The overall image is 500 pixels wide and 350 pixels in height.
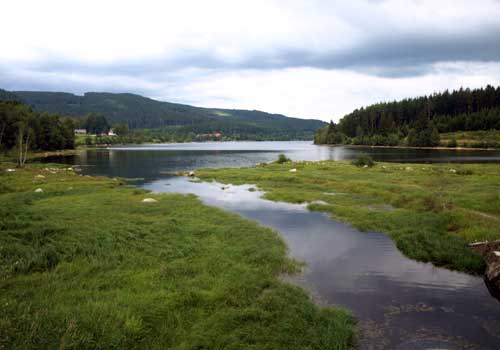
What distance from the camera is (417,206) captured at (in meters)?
28.6

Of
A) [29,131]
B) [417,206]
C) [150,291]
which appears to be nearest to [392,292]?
[150,291]

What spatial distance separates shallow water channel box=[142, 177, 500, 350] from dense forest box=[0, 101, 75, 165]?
76.4m

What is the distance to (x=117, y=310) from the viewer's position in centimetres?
1029

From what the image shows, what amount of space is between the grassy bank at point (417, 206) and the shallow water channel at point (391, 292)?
137 cm

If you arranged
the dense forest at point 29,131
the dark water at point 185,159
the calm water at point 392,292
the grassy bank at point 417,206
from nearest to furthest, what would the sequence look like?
the calm water at point 392,292
the grassy bank at point 417,206
the dark water at point 185,159
the dense forest at point 29,131

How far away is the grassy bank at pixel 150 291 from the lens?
9305mm

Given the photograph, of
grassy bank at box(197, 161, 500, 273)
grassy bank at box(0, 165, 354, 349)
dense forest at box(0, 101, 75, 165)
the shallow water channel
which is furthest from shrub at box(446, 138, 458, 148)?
dense forest at box(0, 101, 75, 165)

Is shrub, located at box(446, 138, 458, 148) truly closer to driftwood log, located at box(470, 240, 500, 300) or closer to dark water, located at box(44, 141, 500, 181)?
dark water, located at box(44, 141, 500, 181)

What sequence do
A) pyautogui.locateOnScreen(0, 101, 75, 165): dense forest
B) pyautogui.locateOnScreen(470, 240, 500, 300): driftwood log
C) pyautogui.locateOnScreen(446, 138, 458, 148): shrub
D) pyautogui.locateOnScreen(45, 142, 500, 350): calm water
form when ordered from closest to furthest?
pyautogui.locateOnScreen(45, 142, 500, 350): calm water → pyautogui.locateOnScreen(470, 240, 500, 300): driftwood log → pyautogui.locateOnScreen(0, 101, 75, 165): dense forest → pyautogui.locateOnScreen(446, 138, 458, 148): shrub

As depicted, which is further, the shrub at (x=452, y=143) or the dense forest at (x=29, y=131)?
the shrub at (x=452, y=143)

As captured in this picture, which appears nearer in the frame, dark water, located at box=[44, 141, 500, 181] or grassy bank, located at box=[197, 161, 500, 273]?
grassy bank, located at box=[197, 161, 500, 273]

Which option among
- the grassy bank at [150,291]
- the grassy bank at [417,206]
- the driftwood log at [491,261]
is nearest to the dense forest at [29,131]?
the grassy bank at [417,206]

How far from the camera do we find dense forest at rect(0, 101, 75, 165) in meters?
92.1

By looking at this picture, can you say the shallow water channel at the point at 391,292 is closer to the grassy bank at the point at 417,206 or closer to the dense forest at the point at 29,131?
the grassy bank at the point at 417,206
